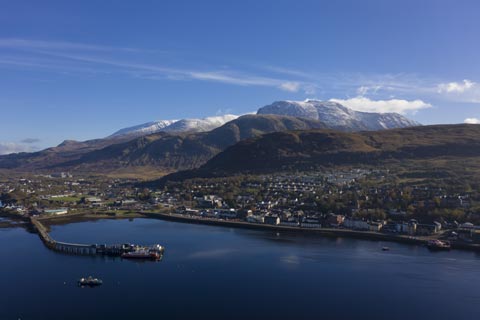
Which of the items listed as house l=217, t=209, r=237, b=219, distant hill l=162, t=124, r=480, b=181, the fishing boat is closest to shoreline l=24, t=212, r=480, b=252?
house l=217, t=209, r=237, b=219

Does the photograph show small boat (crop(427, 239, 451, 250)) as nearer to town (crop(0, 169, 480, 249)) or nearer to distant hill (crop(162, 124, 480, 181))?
town (crop(0, 169, 480, 249))

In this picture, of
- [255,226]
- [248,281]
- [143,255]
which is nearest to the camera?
[248,281]

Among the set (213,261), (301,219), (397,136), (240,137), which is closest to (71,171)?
(240,137)

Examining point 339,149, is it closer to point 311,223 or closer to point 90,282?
point 311,223

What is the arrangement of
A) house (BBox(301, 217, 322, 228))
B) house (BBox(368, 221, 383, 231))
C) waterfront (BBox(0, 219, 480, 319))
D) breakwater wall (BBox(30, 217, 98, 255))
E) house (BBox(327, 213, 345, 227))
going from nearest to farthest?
waterfront (BBox(0, 219, 480, 319)) → breakwater wall (BBox(30, 217, 98, 255)) → house (BBox(368, 221, 383, 231)) → house (BBox(301, 217, 322, 228)) → house (BBox(327, 213, 345, 227))

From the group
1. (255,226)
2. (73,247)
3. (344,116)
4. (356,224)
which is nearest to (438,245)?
(356,224)

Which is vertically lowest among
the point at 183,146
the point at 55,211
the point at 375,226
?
the point at 55,211

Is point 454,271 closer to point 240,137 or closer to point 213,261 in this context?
point 213,261
